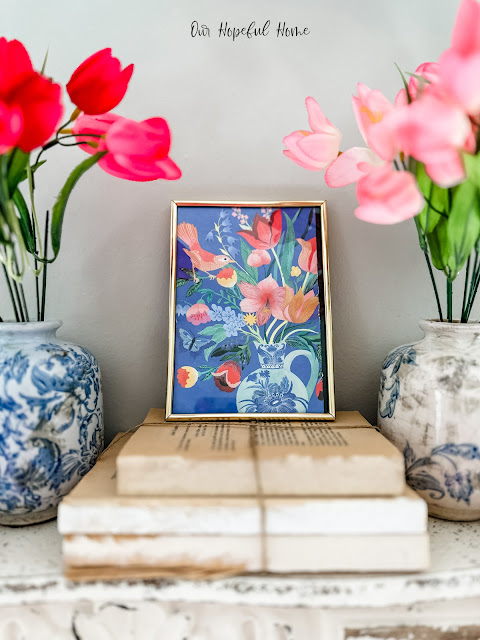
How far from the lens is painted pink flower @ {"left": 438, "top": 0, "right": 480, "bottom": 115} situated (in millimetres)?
327

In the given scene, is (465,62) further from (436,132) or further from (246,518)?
(246,518)

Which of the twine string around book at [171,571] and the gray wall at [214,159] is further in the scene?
the gray wall at [214,159]

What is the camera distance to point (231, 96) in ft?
1.97

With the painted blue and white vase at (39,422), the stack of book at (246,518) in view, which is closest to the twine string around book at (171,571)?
the stack of book at (246,518)

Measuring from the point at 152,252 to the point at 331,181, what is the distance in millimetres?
262

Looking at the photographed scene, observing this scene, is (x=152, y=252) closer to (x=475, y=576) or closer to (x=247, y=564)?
(x=247, y=564)

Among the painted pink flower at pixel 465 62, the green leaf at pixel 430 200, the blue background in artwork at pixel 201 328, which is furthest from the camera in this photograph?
the blue background in artwork at pixel 201 328

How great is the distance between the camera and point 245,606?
0.39 m

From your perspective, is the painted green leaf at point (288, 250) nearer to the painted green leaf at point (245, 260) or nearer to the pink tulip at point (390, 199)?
the painted green leaf at point (245, 260)

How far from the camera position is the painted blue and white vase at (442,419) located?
0.45 metres

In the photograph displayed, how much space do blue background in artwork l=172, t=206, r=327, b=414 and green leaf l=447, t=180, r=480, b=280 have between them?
7.5 inches

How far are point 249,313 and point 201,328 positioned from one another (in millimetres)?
64

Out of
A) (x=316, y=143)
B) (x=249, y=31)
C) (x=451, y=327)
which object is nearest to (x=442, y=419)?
(x=451, y=327)

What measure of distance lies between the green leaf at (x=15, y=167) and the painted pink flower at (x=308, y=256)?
1.08 ft
